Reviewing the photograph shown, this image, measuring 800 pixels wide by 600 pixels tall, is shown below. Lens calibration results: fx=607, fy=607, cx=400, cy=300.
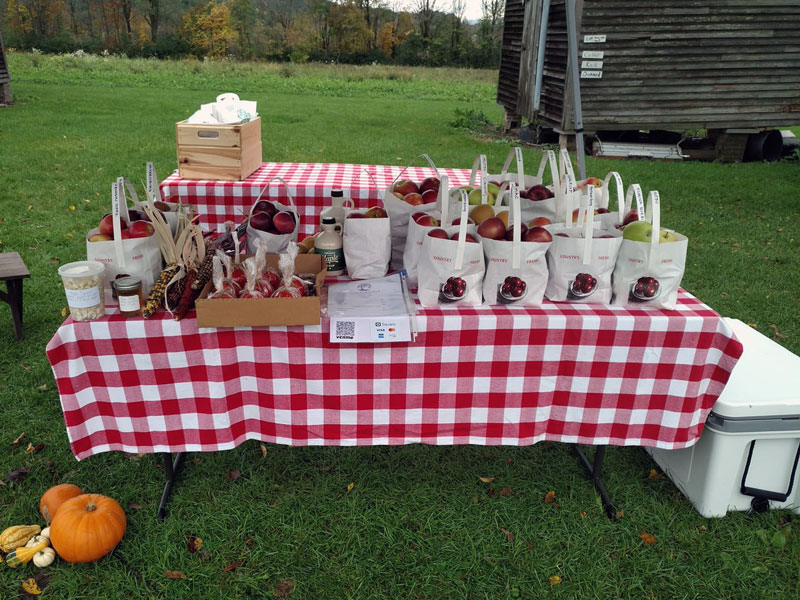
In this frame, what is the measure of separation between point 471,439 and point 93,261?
1696 mm

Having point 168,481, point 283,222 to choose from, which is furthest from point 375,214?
point 168,481

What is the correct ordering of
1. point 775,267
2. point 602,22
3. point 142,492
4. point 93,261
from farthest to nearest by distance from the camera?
point 602,22 < point 775,267 < point 142,492 < point 93,261

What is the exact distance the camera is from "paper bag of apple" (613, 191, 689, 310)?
7.91 ft

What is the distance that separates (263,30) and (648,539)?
4697cm

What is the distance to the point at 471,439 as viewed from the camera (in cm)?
265

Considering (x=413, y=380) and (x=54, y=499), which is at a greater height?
(x=413, y=380)

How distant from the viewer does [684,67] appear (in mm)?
11438

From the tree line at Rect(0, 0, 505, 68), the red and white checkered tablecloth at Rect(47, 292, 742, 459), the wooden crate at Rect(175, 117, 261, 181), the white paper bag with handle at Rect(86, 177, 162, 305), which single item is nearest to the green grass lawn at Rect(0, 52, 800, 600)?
the red and white checkered tablecloth at Rect(47, 292, 742, 459)

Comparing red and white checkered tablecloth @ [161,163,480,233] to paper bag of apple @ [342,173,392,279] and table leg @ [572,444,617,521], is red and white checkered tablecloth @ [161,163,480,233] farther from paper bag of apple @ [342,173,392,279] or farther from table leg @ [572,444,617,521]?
table leg @ [572,444,617,521]

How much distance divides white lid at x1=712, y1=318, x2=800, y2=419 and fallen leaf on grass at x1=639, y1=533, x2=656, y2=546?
25.4 inches

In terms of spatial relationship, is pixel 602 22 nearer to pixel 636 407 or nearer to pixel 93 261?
pixel 636 407

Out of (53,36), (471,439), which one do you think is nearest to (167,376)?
(471,439)

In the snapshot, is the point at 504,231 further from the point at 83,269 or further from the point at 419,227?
the point at 83,269

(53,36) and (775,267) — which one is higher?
(53,36)
